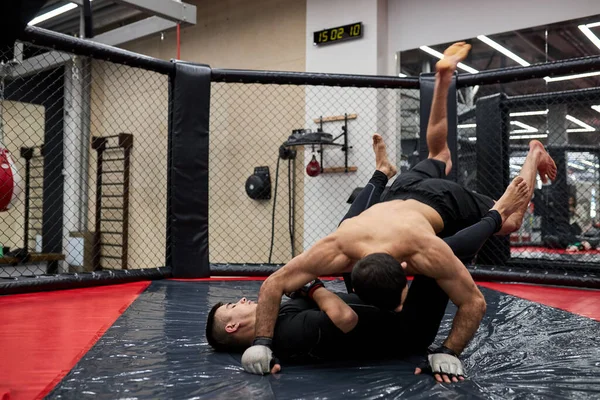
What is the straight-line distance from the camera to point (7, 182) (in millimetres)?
3246

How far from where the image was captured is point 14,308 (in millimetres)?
2840

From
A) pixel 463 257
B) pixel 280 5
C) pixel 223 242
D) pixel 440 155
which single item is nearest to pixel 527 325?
pixel 463 257

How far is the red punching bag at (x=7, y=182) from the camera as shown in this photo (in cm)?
323

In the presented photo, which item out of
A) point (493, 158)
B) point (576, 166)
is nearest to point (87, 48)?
point (493, 158)

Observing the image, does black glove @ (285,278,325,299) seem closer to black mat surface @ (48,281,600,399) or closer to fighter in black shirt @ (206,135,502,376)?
fighter in black shirt @ (206,135,502,376)

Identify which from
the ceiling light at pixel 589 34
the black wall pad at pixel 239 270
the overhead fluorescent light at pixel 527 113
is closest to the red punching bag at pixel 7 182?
the black wall pad at pixel 239 270

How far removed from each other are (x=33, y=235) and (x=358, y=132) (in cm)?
609

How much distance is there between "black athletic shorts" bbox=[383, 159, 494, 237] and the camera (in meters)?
2.41

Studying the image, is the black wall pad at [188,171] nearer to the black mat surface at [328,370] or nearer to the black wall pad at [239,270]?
the black wall pad at [239,270]

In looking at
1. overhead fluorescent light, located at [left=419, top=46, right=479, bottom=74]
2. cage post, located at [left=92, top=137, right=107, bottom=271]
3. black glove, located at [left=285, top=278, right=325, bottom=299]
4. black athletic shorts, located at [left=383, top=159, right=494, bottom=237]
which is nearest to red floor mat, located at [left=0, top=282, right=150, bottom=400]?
black glove, located at [left=285, top=278, right=325, bottom=299]

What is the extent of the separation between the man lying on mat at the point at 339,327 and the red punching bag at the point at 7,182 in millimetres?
1938

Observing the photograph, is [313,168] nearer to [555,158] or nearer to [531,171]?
[531,171]

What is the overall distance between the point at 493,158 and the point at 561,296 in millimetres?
1508

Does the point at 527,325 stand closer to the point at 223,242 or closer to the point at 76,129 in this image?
the point at 223,242
